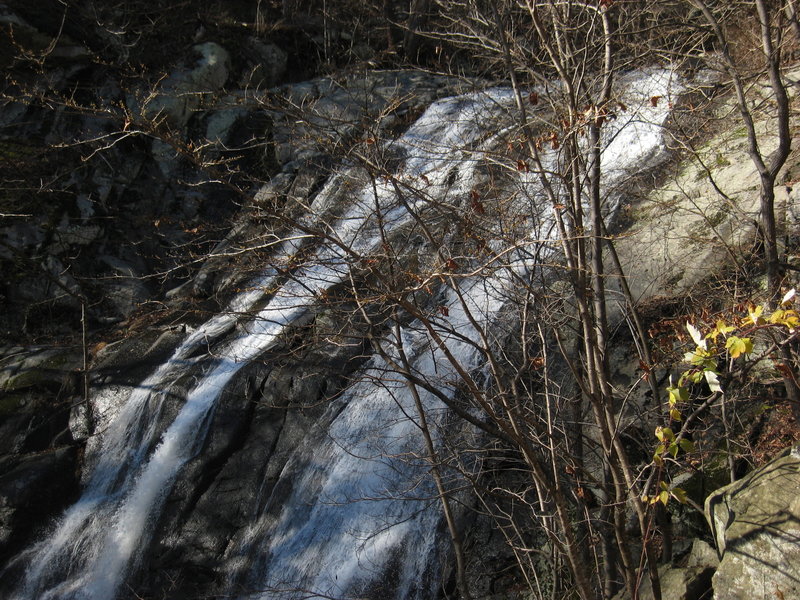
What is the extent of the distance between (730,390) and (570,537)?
2669mm

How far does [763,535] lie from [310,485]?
425 centimetres

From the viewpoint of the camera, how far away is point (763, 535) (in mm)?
3787

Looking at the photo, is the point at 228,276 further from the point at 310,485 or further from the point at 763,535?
the point at 763,535

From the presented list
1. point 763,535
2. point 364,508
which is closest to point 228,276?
point 364,508

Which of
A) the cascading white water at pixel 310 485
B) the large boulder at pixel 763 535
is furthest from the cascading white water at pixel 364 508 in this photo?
the large boulder at pixel 763 535

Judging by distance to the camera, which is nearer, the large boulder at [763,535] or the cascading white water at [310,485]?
the large boulder at [763,535]

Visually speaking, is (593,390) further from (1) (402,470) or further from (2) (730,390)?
(1) (402,470)

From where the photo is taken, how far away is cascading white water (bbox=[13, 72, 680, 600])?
230 inches

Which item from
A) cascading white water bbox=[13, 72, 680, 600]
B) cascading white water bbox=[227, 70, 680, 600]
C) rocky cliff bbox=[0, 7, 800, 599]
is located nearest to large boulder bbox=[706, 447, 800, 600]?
rocky cliff bbox=[0, 7, 800, 599]

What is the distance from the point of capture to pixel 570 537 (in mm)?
3377

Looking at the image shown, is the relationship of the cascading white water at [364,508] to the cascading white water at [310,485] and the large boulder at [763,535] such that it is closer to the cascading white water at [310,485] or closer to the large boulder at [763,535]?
the cascading white water at [310,485]

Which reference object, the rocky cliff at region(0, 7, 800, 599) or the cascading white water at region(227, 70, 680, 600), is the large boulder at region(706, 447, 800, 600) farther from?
the cascading white water at region(227, 70, 680, 600)

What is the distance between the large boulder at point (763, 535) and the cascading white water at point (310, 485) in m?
2.15

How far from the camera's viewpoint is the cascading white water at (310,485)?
19.1ft
